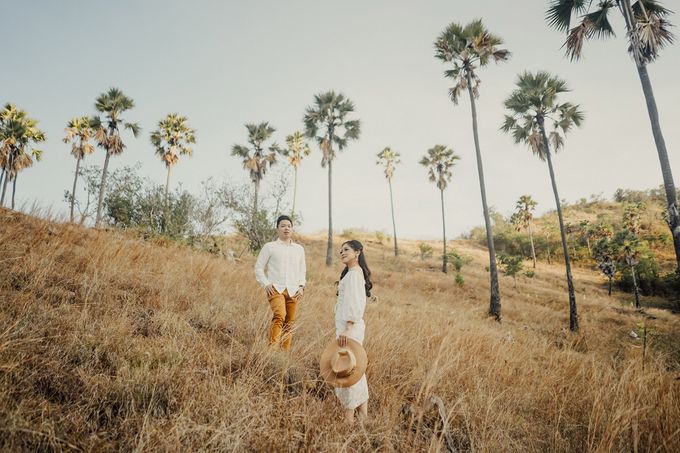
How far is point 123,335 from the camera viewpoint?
265 cm

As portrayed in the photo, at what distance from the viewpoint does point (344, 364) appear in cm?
244

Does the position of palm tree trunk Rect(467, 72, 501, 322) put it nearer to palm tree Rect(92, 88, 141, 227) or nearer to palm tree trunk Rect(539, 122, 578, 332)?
palm tree trunk Rect(539, 122, 578, 332)

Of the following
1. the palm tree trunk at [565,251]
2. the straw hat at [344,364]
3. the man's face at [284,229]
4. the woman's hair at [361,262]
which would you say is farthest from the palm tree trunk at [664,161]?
the man's face at [284,229]

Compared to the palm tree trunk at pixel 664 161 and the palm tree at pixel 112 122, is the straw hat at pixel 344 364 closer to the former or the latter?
the palm tree trunk at pixel 664 161

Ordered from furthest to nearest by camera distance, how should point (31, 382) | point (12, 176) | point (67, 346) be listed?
point (12, 176) < point (67, 346) < point (31, 382)

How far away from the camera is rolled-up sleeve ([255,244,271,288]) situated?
3875 millimetres

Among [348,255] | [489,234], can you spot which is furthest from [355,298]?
[489,234]

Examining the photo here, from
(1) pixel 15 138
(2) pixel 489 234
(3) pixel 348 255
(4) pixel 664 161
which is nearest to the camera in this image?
(3) pixel 348 255

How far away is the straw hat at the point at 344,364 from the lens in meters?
2.37

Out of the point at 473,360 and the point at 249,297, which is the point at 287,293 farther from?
the point at 473,360

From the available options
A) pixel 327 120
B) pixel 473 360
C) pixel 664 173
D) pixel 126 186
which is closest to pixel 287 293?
pixel 473 360

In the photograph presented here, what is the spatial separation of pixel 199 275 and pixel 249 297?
3.72 ft

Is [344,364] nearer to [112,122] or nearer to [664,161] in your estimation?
[664,161]

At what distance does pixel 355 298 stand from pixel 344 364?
1.92 ft
